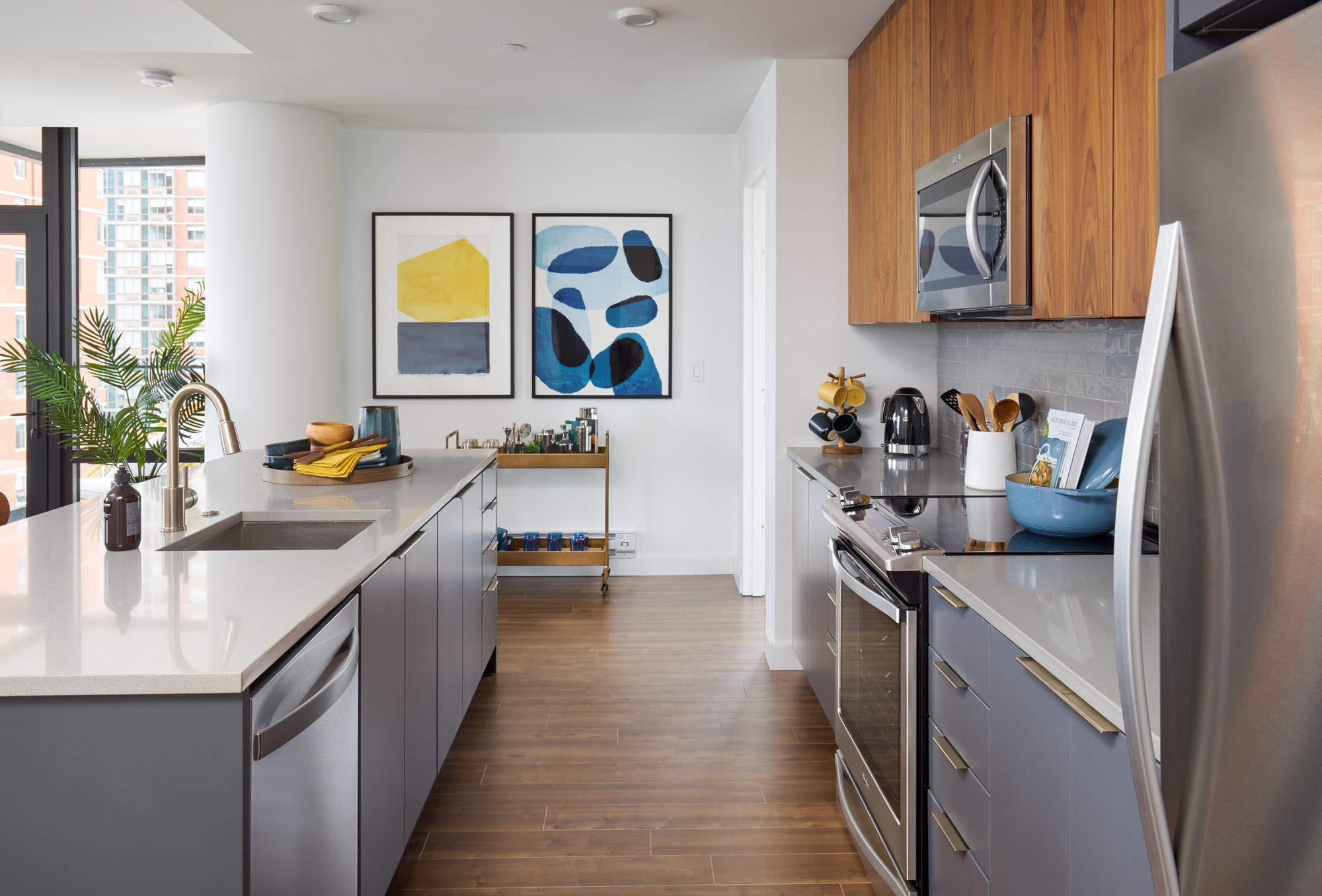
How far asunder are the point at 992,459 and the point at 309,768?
197cm

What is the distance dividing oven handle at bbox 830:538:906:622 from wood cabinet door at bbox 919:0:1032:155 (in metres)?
1.12

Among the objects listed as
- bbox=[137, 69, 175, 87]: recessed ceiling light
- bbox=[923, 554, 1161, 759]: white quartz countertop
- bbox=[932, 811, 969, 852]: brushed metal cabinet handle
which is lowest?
A: bbox=[932, 811, 969, 852]: brushed metal cabinet handle

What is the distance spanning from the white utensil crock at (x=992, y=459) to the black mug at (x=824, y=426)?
94 cm

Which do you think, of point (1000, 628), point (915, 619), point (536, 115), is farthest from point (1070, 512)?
point (536, 115)

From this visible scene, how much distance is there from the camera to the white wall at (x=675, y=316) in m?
5.02

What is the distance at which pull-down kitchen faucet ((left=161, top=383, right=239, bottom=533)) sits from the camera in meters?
1.90

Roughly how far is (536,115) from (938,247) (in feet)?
8.84

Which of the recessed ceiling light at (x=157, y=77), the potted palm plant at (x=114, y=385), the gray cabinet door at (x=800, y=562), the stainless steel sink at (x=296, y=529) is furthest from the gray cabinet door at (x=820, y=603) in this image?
the recessed ceiling light at (x=157, y=77)

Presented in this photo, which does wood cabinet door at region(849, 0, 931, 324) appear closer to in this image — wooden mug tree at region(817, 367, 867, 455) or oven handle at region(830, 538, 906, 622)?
wooden mug tree at region(817, 367, 867, 455)

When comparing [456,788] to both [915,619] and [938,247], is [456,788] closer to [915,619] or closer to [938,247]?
[915,619]

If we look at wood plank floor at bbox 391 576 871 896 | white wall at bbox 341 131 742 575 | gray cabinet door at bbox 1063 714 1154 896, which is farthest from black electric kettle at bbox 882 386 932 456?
gray cabinet door at bbox 1063 714 1154 896

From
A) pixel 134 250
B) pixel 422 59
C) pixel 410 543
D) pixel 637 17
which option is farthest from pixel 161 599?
pixel 134 250

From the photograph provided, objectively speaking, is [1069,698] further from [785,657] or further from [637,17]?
[637,17]

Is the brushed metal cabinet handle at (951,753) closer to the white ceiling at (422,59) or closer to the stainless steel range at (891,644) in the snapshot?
the stainless steel range at (891,644)
